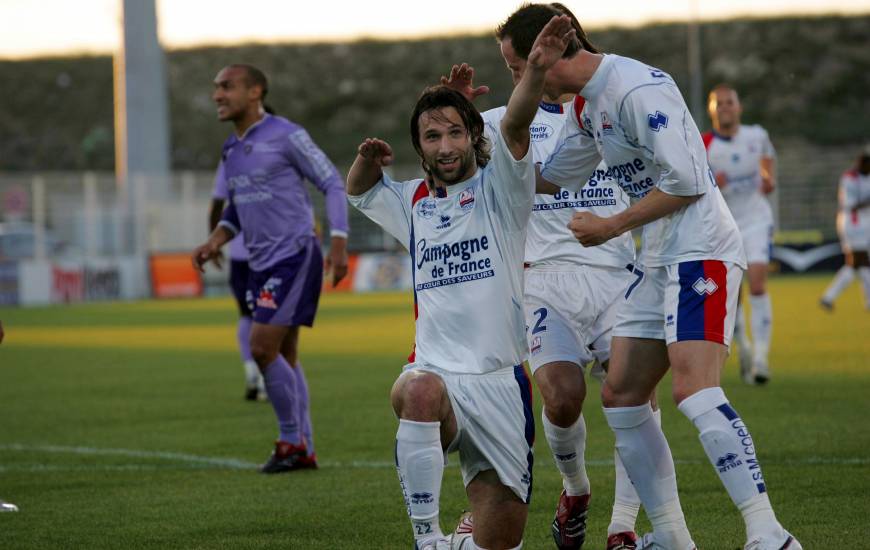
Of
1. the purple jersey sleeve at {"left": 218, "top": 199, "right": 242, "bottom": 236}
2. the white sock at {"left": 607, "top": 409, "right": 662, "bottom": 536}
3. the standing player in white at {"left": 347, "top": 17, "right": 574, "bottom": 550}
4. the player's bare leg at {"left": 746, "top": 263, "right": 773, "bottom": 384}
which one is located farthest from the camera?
the player's bare leg at {"left": 746, "top": 263, "right": 773, "bottom": 384}

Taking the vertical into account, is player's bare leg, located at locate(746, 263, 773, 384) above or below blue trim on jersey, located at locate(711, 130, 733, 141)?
below

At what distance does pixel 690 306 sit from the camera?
5305 mm

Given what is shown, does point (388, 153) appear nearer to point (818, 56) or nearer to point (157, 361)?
point (157, 361)

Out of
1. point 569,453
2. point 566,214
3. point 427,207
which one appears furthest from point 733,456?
point 566,214

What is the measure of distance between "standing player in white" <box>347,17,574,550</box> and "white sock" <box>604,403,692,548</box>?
1.67ft

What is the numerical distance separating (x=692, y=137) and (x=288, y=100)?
8595 centimetres

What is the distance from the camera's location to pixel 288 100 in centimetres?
9000

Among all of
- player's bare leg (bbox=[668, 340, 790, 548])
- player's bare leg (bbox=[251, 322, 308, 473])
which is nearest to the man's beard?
player's bare leg (bbox=[668, 340, 790, 548])

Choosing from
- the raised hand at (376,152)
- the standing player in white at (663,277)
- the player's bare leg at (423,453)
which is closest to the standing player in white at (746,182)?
the standing player in white at (663,277)

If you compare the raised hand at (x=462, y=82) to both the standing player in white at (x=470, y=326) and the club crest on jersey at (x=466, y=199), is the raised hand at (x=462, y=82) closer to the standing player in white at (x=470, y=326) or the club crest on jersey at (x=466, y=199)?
the standing player in white at (x=470, y=326)

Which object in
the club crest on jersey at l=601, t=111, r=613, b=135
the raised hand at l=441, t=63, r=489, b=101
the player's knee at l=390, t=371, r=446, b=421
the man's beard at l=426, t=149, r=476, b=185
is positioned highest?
the raised hand at l=441, t=63, r=489, b=101

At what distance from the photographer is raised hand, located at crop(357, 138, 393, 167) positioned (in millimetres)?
5531

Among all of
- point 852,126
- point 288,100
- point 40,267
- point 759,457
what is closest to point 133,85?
point 40,267

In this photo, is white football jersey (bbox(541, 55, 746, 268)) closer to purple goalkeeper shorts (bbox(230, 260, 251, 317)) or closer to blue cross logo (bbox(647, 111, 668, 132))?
blue cross logo (bbox(647, 111, 668, 132))
